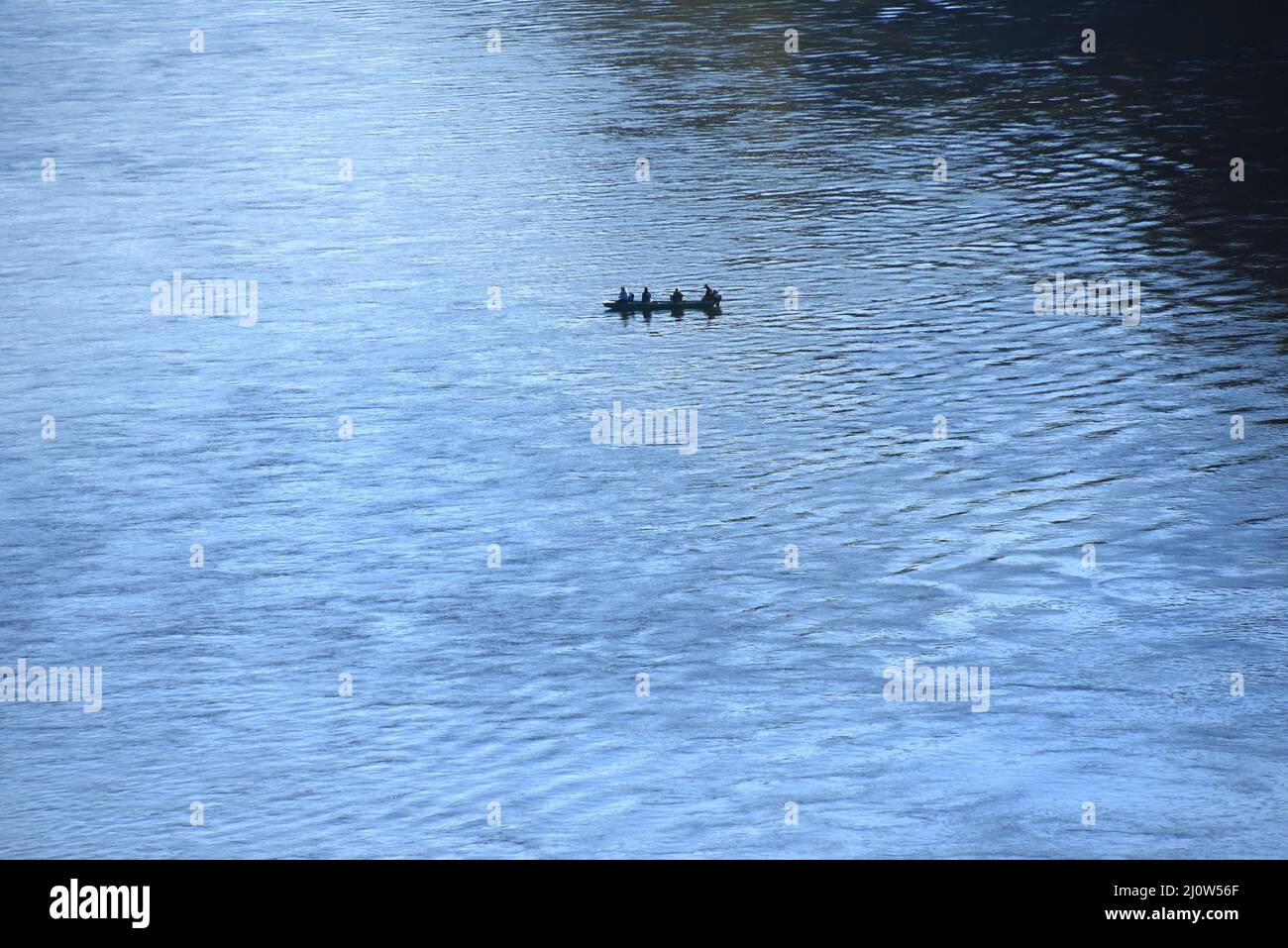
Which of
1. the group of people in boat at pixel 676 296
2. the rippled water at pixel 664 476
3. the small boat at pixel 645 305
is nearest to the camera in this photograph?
the rippled water at pixel 664 476

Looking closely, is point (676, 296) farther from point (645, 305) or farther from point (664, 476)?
point (664, 476)

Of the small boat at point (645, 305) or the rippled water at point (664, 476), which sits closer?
the rippled water at point (664, 476)

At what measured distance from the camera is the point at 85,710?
4803 cm

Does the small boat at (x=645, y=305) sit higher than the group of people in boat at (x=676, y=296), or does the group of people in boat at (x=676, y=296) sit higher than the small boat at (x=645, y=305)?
the group of people in boat at (x=676, y=296)

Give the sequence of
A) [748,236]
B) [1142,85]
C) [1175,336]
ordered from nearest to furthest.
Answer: [1175,336]
[748,236]
[1142,85]

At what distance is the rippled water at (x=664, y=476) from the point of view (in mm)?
42719

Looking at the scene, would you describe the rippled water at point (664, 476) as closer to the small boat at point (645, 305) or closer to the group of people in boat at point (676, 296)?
the small boat at point (645, 305)

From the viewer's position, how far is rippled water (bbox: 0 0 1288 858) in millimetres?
42719

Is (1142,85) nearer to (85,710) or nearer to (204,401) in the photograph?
(204,401)

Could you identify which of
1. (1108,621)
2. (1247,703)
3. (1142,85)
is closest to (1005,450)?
(1108,621)

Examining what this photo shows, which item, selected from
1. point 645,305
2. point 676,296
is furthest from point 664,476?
point 676,296

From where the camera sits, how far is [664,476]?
201 feet

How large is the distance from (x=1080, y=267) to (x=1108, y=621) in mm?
32000

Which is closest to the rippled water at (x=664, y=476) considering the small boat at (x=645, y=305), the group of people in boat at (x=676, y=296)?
the small boat at (x=645, y=305)
